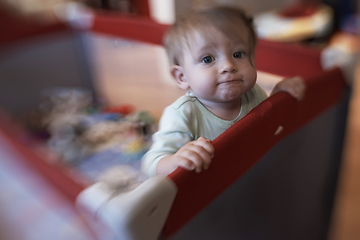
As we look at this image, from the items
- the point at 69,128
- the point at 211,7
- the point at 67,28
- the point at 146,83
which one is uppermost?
the point at 211,7

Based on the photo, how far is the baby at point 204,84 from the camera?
342 mm

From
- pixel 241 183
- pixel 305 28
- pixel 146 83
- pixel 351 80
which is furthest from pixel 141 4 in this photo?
pixel 241 183

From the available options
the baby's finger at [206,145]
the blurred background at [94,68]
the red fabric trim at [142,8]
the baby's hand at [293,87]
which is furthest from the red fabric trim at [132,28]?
the red fabric trim at [142,8]

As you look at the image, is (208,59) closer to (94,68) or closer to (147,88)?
(147,88)

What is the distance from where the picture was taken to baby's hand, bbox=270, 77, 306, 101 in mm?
460

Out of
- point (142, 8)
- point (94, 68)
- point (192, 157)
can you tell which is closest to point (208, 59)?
point (192, 157)

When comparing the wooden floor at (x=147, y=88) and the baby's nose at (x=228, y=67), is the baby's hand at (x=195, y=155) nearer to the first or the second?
the baby's nose at (x=228, y=67)

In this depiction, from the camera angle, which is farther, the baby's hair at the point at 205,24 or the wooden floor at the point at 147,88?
the wooden floor at the point at 147,88

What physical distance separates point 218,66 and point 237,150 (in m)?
0.11

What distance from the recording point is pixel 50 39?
1363 millimetres

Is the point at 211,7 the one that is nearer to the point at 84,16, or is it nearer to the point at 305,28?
the point at 84,16

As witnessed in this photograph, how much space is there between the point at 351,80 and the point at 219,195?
1.33ft

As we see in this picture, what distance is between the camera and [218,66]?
341 mm

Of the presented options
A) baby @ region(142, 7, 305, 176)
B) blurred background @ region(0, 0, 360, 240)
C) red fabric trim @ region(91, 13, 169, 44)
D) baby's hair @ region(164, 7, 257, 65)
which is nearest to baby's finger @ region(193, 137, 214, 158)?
baby @ region(142, 7, 305, 176)
